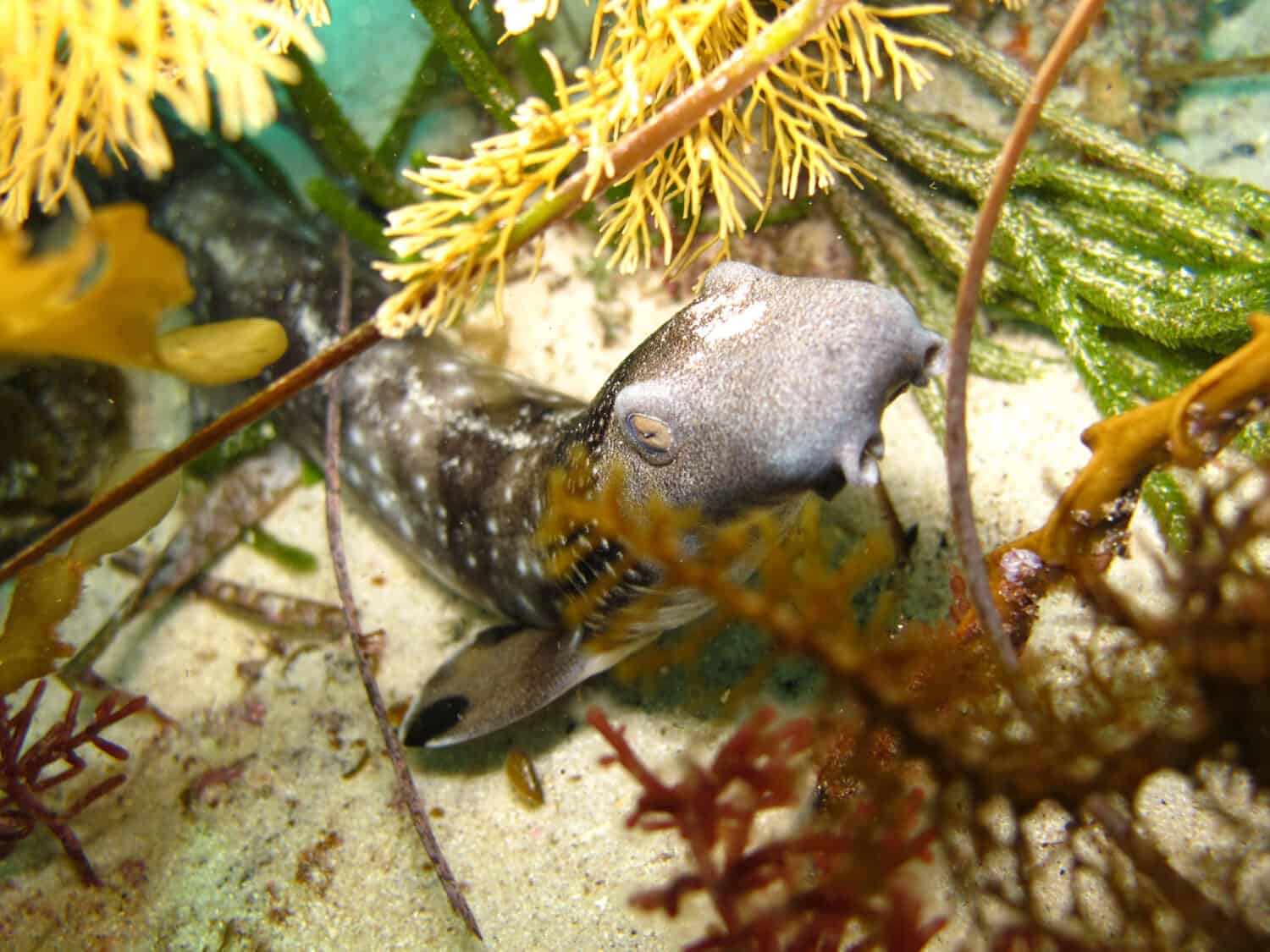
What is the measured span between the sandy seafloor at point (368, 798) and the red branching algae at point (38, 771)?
30 cm

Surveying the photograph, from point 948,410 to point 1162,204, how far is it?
2780mm

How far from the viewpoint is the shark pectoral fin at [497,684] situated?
3.45 m

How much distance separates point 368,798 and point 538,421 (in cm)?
204

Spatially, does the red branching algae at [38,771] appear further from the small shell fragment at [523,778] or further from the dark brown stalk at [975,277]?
the dark brown stalk at [975,277]

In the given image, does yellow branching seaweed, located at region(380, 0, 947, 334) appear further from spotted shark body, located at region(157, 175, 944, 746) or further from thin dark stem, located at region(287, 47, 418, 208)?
thin dark stem, located at region(287, 47, 418, 208)

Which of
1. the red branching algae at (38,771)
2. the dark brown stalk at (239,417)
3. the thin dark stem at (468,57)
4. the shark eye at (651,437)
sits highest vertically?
the thin dark stem at (468,57)

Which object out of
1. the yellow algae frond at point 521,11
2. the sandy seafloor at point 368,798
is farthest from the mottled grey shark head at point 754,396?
the sandy seafloor at point 368,798

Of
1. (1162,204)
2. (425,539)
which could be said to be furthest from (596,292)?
(1162,204)

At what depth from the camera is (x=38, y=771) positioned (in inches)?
138

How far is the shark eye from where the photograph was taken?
8.03ft

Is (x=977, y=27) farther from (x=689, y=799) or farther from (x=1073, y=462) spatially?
(x=689, y=799)

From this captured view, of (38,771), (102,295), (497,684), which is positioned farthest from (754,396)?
(38,771)

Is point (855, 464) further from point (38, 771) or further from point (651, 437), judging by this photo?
point (38, 771)

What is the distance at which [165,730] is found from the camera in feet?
13.6
